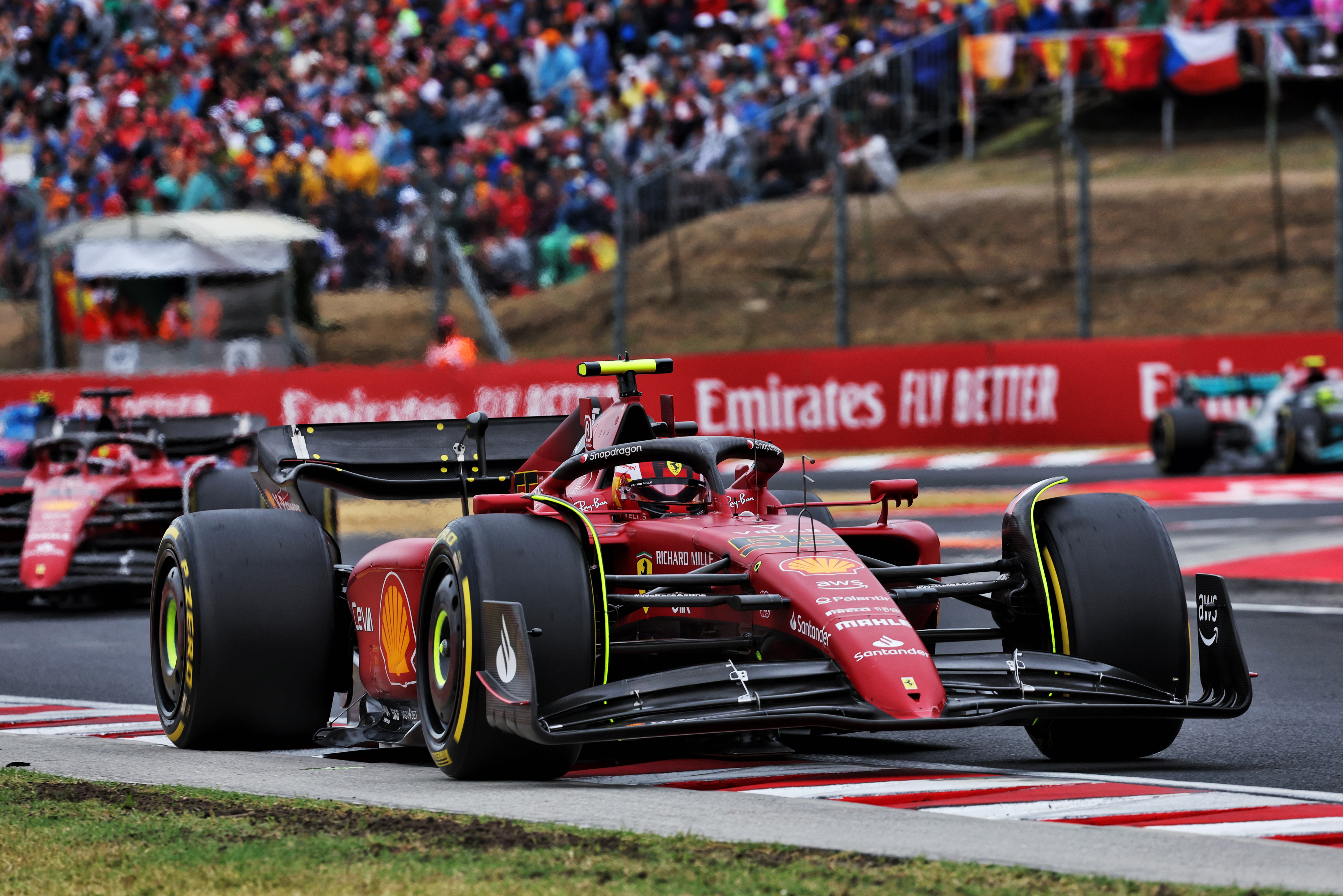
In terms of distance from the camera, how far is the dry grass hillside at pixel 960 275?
2464cm

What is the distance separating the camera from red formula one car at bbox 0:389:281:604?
12.4 metres

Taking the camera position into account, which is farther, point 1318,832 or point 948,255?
point 948,255

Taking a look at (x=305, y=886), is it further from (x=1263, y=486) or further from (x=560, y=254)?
(x=560, y=254)

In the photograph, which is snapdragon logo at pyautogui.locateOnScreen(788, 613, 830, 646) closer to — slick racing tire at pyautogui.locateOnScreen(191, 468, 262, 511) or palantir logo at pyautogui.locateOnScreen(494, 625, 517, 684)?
palantir logo at pyautogui.locateOnScreen(494, 625, 517, 684)

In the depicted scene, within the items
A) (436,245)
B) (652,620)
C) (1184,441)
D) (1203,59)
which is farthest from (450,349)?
(1203,59)

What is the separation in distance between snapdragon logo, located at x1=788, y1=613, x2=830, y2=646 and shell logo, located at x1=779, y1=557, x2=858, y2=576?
0.16 m

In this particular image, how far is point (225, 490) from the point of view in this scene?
11.6 meters

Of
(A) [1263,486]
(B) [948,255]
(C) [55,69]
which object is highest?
(C) [55,69]

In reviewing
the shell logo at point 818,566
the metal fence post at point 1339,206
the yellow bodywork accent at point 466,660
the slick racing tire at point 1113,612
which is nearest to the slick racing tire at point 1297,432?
the metal fence post at point 1339,206

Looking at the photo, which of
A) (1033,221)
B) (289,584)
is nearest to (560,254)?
(1033,221)

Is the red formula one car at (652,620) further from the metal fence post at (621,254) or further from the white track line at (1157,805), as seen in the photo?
the metal fence post at (621,254)

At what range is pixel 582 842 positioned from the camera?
4.80m

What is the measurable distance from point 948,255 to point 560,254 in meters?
5.94

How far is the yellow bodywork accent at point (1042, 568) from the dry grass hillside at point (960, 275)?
16757 mm
